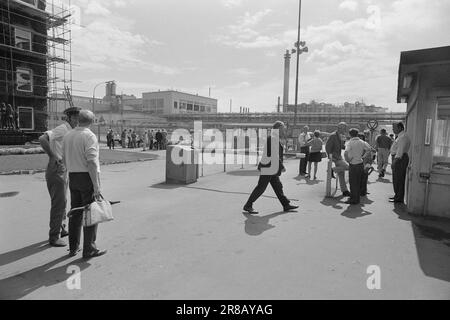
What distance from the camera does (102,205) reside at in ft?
13.0

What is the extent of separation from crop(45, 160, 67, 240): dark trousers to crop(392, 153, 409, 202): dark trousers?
6.93 m

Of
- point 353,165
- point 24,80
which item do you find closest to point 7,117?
point 24,80

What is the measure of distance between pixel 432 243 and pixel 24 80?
89.3 feet

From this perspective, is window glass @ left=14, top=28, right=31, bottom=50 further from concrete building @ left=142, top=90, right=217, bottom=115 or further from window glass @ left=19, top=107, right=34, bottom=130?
concrete building @ left=142, top=90, right=217, bottom=115

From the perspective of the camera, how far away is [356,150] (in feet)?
24.0

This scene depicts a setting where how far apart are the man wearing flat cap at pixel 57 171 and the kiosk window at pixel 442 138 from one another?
21.2ft

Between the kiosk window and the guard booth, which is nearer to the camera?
the guard booth

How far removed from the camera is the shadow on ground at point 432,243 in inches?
152

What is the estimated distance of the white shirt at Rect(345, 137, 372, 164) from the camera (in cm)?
727

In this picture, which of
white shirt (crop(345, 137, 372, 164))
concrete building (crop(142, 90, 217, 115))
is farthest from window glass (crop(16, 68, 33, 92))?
concrete building (crop(142, 90, 217, 115))

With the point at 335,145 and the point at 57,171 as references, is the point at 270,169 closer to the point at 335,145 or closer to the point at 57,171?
the point at 335,145

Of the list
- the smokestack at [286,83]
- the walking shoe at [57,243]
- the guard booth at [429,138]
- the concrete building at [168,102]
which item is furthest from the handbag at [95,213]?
the concrete building at [168,102]
